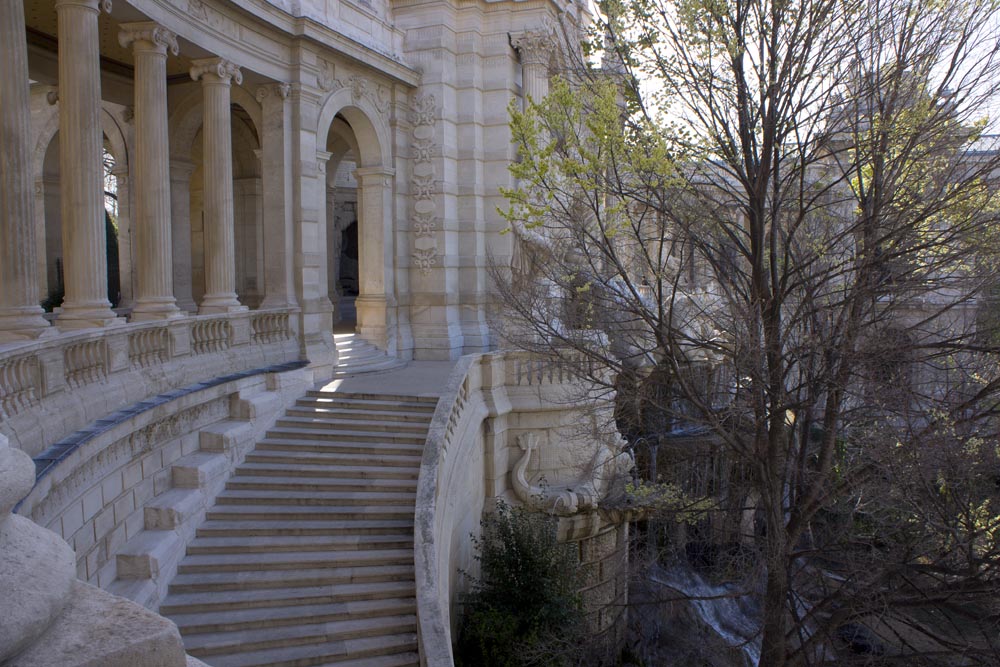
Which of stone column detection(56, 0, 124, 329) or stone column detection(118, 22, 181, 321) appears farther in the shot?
stone column detection(118, 22, 181, 321)

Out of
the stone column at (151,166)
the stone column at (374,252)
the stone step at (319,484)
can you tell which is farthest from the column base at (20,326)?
the stone column at (374,252)

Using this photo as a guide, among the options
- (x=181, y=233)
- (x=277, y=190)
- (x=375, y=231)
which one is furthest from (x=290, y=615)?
(x=375, y=231)

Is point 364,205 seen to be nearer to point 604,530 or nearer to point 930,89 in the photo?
point 604,530

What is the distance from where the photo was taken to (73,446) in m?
7.95

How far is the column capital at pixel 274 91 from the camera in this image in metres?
15.7

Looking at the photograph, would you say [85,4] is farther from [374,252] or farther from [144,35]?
[374,252]

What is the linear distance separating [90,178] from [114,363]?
8.04ft

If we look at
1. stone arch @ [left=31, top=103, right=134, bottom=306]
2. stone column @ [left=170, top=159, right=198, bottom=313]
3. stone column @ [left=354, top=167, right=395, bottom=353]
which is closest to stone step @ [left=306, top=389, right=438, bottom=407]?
stone column @ [left=354, top=167, right=395, bottom=353]

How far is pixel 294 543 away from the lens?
10398 millimetres

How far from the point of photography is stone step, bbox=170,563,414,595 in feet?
32.1

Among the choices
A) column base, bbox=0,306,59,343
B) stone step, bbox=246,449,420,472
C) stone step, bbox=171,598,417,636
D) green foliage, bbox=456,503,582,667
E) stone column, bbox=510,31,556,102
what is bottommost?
green foliage, bbox=456,503,582,667

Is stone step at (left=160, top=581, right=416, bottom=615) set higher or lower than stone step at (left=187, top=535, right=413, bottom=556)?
lower

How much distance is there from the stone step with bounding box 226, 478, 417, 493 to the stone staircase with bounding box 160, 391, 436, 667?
0.01 meters

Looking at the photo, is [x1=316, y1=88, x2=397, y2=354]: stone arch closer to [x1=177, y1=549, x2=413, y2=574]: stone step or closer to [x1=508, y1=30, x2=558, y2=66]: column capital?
[x1=508, y1=30, x2=558, y2=66]: column capital
